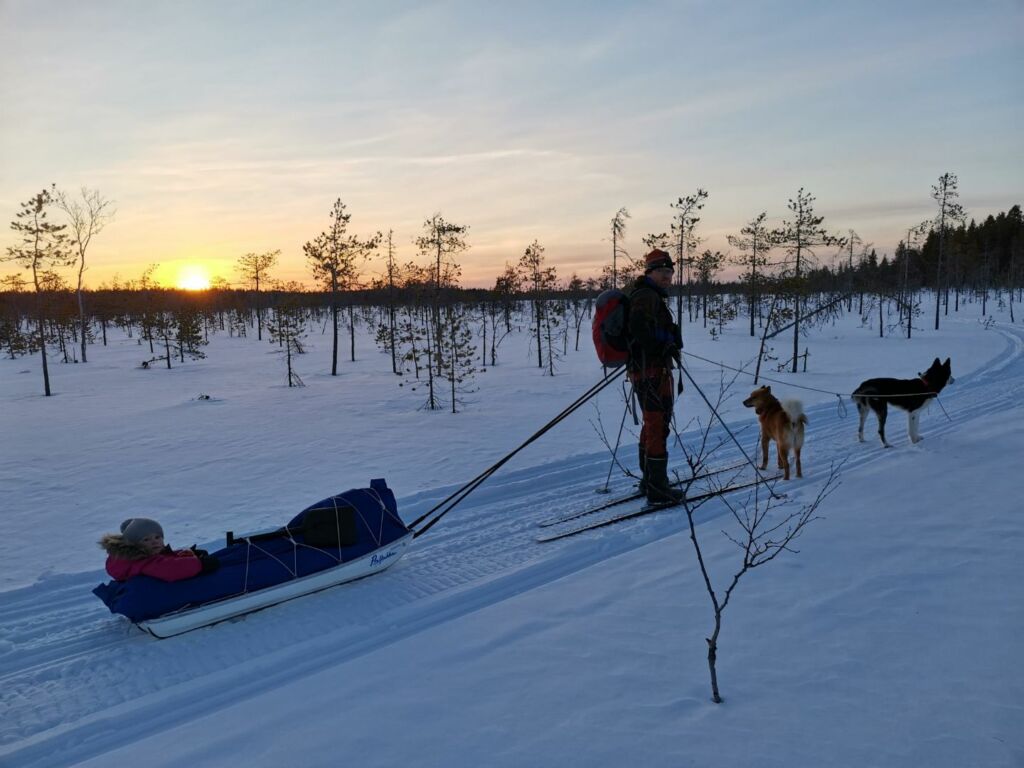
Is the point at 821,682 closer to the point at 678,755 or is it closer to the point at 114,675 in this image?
the point at 678,755

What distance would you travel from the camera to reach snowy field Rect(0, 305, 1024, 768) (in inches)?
101

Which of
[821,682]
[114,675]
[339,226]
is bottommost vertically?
[114,675]

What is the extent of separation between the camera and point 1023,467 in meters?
6.00

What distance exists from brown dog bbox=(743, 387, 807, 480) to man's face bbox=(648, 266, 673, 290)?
7.01 feet

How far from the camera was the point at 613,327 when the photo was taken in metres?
5.53

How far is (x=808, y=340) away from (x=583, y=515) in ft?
102

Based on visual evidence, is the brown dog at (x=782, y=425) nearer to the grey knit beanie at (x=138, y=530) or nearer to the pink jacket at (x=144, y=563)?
the pink jacket at (x=144, y=563)

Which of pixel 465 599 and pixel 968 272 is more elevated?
pixel 968 272

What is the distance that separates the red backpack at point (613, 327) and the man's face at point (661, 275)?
0.33 metres

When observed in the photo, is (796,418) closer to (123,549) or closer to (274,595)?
(274,595)

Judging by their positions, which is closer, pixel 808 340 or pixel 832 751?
pixel 832 751

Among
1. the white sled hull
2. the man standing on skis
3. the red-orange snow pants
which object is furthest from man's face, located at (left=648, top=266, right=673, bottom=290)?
the white sled hull

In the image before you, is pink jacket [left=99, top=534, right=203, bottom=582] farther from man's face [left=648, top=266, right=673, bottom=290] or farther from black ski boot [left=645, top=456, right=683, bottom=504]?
man's face [left=648, top=266, right=673, bottom=290]

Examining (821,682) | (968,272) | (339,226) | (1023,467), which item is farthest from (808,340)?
(968,272)
